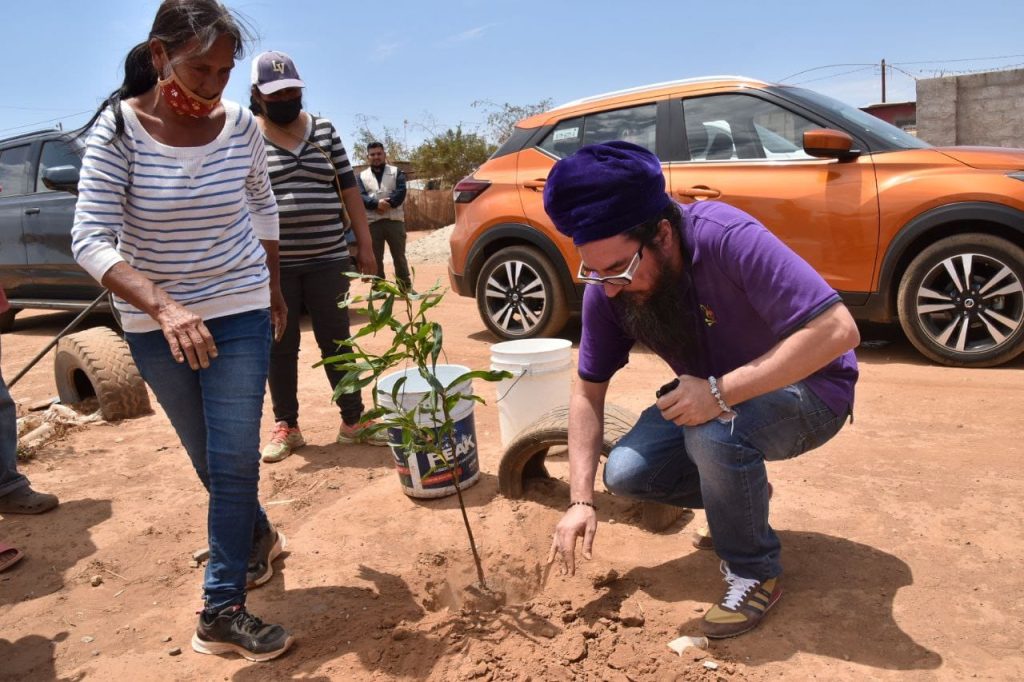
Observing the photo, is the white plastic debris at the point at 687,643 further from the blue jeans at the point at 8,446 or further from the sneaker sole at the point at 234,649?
the blue jeans at the point at 8,446

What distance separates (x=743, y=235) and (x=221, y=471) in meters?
1.69

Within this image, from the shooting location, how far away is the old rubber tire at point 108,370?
16.6 feet

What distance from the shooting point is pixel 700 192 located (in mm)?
5355

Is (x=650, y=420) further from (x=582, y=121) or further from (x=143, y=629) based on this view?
(x=582, y=121)

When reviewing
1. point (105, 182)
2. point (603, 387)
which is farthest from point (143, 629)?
point (603, 387)

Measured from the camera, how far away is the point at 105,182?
2238 millimetres

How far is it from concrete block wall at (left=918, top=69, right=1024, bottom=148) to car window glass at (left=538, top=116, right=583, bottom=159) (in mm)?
11299

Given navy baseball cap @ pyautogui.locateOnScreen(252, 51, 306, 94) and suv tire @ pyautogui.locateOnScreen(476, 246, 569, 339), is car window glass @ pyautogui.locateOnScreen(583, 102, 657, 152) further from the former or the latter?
navy baseball cap @ pyautogui.locateOnScreen(252, 51, 306, 94)

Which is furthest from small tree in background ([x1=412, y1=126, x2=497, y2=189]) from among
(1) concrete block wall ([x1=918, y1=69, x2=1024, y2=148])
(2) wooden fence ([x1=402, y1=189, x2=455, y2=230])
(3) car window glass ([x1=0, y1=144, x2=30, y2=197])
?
(3) car window glass ([x1=0, y1=144, x2=30, y2=197])

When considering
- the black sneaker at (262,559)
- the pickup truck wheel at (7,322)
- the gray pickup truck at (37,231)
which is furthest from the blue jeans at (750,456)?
the pickup truck wheel at (7,322)

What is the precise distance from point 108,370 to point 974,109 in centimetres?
1521

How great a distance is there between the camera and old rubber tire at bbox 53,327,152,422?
5.06 meters

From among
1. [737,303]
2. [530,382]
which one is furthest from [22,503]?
[737,303]

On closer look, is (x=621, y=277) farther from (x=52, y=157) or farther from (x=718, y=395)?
(x=52, y=157)
